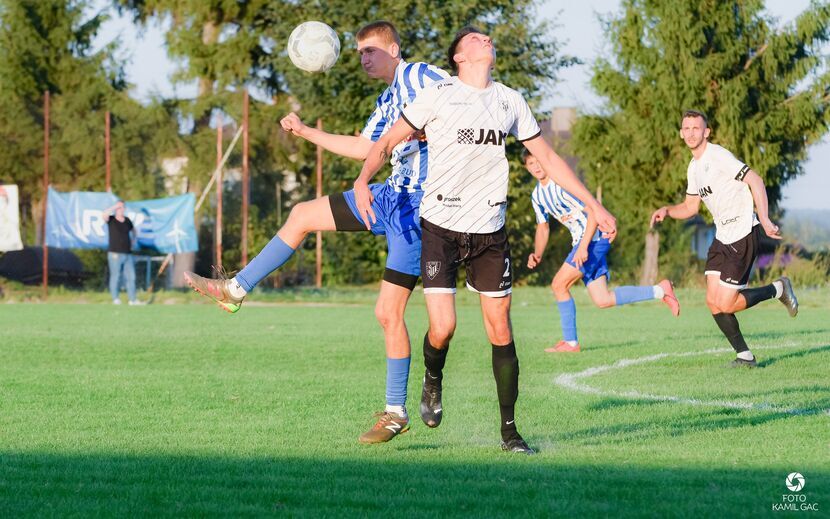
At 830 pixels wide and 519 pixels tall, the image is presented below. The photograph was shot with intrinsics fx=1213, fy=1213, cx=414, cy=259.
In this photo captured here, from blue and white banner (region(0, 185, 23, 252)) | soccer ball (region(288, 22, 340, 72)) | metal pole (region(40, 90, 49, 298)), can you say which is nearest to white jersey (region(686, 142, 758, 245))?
soccer ball (region(288, 22, 340, 72))

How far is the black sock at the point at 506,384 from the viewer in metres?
6.59

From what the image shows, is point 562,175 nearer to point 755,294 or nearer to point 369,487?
point 369,487

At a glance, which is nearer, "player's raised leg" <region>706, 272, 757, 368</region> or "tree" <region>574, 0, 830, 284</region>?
"player's raised leg" <region>706, 272, 757, 368</region>

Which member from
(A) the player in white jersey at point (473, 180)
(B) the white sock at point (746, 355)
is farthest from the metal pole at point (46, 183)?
(A) the player in white jersey at point (473, 180)

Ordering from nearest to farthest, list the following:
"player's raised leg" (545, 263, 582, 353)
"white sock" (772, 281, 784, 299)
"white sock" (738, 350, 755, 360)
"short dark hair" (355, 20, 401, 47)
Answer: "short dark hair" (355, 20, 401, 47) → "white sock" (738, 350, 755, 360) → "white sock" (772, 281, 784, 299) → "player's raised leg" (545, 263, 582, 353)

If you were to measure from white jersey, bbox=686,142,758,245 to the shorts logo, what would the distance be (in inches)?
206

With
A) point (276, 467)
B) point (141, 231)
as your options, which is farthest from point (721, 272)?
point (141, 231)

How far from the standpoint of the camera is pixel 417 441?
23.1ft

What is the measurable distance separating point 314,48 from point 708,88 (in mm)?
24796

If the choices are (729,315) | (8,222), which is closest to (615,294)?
(729,315)

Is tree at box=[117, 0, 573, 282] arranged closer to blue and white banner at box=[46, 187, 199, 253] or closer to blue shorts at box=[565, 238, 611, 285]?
blue and white banner at box=[46, 187, 199, 253]

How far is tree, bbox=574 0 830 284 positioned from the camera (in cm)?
3119

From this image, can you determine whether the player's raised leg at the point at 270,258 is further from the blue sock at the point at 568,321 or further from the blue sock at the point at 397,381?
the blue sock at the point at 568,321

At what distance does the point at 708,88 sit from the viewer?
→ 104 ft
